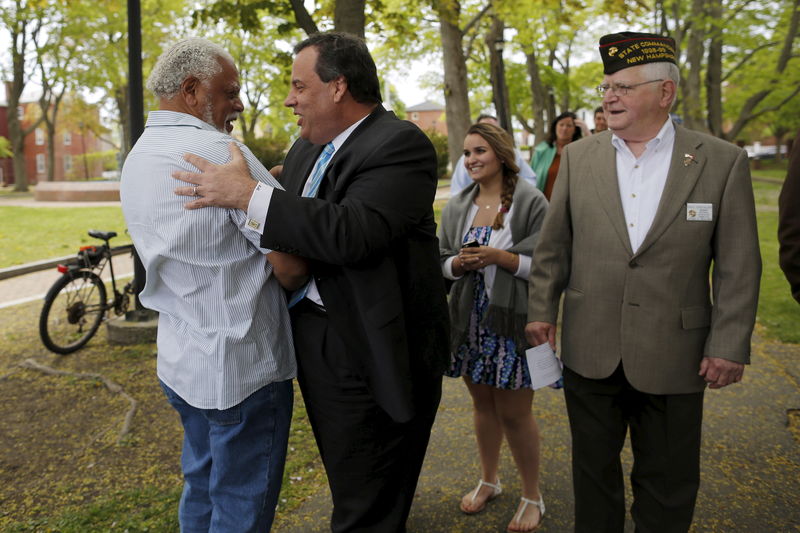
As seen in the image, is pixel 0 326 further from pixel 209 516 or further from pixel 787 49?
pixel 787 49

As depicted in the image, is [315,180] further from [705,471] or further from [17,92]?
[17,92]

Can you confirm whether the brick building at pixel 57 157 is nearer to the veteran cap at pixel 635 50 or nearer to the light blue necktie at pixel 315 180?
the light blue necktie at pixel 315 180

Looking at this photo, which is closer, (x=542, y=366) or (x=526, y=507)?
(x=542, y=366)

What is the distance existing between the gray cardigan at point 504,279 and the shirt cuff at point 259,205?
1628 mm

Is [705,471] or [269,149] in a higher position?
[269,149]

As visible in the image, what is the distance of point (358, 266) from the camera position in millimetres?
2059

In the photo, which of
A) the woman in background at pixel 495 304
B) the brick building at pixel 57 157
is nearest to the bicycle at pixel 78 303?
the woman in background at pixel 495 304

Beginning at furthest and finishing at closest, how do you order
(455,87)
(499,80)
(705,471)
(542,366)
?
(499,80), (455,87), (705,471), (542,366)

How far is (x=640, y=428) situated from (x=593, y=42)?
33.6 m

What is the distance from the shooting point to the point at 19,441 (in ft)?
14.5

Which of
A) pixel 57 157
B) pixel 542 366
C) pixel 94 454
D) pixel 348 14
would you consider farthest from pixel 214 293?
pixel 57 157

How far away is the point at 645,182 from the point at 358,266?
4.11 feet

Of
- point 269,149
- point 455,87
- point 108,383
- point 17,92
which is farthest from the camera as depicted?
point 17,92

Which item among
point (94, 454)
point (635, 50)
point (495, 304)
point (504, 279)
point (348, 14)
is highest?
point (348, 14)
